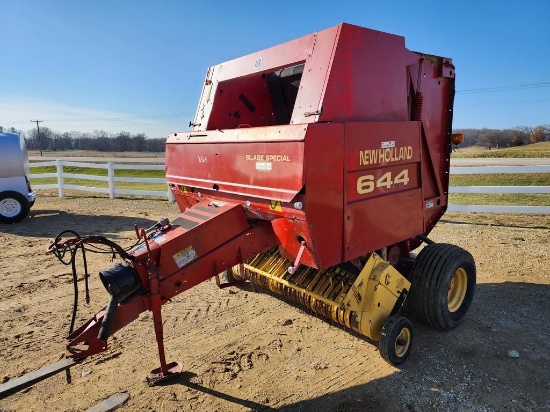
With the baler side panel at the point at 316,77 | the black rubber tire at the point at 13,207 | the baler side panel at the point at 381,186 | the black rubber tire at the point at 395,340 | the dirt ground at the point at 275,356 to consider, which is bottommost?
the dirt ground at the point at 275,356

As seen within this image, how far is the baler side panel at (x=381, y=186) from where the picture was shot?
2957mm

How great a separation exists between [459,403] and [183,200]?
3.04 meters

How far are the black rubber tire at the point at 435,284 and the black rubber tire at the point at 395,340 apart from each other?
1.66 feet

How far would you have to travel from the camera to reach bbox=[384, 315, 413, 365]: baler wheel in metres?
3.25

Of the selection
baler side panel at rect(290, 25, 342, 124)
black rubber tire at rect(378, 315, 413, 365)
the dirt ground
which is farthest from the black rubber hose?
black rubber tire at rect(378, 315, 413, 365)

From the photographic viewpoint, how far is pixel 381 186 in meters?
3.21

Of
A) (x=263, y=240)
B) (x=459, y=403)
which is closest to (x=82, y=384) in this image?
(x=263, y=240)

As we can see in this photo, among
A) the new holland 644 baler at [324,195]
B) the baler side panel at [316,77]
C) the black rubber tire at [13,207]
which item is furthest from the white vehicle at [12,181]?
the baler side panel at [316,77]

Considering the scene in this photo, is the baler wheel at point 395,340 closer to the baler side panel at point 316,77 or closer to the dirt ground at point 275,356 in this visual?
Answer: the dirt ground at point 275,356

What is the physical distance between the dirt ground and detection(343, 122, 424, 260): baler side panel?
3.55 feet

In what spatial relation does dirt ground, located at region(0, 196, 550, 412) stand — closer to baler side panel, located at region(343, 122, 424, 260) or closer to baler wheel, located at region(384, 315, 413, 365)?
baler wheel, located at region(384, 315, 413, 365)

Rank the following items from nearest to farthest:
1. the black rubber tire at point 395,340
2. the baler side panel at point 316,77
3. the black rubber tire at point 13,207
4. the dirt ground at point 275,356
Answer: the baler side panel at point 316,77
the dirt ground at point 275,356
the black rubber tire at point 395,340
the black rubber tire at point 13,207

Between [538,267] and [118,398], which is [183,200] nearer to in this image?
[118,398]

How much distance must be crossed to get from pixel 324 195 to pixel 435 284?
5.74ft
